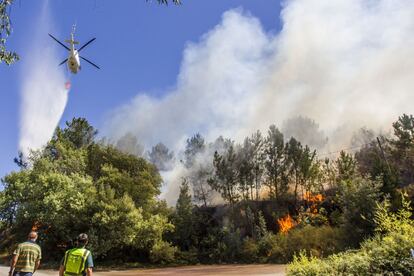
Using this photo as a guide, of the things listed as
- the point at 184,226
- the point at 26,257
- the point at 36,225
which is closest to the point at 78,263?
the point at 26,257

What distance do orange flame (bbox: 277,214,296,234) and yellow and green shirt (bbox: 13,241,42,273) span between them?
37.2 metres

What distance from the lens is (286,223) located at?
4525cm

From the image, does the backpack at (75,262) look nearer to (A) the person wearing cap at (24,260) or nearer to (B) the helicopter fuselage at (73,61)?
(A) the person wearing cap at (24,260)

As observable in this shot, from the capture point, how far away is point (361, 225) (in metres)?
24.0

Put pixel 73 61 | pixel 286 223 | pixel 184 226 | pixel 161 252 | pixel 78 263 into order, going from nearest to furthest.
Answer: pixel 78 263
pixel 73 61
pixel 161 252
pixel 184 226
pixel 286 223

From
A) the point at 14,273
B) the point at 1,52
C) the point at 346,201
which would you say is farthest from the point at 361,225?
the point at 1,52

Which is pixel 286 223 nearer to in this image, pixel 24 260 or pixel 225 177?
pixel 225 177

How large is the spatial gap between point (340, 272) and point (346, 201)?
18.4 metres

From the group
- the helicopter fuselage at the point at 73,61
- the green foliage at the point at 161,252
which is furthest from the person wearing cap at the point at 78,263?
the green foliage at the point at 161,252

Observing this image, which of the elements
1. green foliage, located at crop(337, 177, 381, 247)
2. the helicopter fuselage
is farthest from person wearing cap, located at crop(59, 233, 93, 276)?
green foliage, located at crop(337, 177, 381, 247)

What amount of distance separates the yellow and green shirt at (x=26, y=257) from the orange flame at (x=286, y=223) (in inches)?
1465

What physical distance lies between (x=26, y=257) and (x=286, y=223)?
132ft

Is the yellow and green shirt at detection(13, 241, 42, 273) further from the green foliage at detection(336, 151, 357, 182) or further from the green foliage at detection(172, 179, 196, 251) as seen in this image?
the green foliage at detection(336, 151, 357, 182)

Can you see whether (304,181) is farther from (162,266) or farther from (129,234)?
(129,234)
